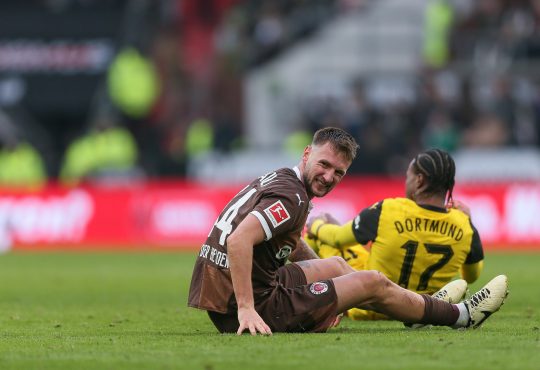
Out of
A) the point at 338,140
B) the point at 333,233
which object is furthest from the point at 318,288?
the point at 333,233

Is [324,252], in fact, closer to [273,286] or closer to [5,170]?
[273,286]

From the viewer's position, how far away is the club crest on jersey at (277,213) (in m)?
8.04

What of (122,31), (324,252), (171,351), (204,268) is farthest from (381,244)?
(122,31)

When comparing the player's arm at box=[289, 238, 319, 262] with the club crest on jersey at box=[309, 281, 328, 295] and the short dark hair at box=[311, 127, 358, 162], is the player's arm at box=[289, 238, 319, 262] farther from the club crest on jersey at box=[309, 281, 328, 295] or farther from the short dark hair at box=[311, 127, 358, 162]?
the short dark hair at box=[311, 127, 358, 162]

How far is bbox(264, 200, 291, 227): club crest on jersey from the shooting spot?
26.4 feet

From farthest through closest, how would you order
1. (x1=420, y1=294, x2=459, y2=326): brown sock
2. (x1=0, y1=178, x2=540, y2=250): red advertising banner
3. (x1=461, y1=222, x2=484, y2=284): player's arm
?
(x1=0, y1=178, x2=540, y2=250): red advertising banner, (x1=461, y1=222, x2=484, y2=284): player's arm, (x1=420, y1=294, x2=459, y2=326): brown sock

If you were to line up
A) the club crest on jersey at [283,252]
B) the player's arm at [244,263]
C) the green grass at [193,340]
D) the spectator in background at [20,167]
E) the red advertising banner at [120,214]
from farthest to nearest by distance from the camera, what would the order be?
the spectator in background at [20,167] < the red advertising banner at [120,214] < the club crest on jersey at [283,252] < the player's arm at [244,263] < the green grass at [193,340]

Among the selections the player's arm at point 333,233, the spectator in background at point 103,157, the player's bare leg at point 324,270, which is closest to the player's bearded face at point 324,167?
the player's bare leg at point 324,270

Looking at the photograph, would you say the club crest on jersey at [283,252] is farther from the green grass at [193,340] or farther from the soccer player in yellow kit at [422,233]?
the soccer player in yellow kit at [422,233]

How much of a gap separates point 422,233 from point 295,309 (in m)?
1.46

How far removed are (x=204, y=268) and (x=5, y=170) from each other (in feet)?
65.4

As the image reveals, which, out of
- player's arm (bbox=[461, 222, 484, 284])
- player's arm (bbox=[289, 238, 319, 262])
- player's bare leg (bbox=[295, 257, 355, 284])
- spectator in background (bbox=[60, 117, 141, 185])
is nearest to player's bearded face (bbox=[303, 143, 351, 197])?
player's bare leg (bbox=[295, 257, 355, 284])

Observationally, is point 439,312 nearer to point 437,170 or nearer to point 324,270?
Result: point 324,270

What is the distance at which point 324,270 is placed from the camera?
8.97m
